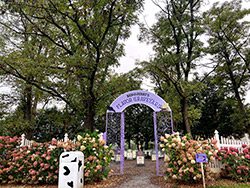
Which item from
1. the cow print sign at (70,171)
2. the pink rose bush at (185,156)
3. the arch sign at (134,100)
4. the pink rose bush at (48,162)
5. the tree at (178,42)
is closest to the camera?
the cow print sign at (70,171)

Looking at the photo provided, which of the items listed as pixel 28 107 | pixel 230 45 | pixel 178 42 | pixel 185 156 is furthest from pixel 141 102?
pixel 230 45

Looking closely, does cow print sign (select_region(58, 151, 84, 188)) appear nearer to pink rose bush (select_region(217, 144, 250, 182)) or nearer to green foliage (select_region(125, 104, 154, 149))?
pink rose bush (select_region(217, 144, 250, 182))

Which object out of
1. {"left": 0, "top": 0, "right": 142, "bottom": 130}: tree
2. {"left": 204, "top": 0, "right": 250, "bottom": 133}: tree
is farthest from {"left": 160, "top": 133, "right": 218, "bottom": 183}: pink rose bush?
{"left": 204, "top": 0, "right": 250, "bottom": 133}: tree

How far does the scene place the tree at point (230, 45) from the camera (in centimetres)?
1340

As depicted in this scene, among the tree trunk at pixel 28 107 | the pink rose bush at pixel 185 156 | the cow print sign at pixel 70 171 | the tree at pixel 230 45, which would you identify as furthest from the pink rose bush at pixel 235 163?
the tree trunk at pixel 28 107

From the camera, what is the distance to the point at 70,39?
9617 mm

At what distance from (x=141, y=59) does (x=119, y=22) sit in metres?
3.01

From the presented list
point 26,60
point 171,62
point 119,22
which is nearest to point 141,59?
point 171,62

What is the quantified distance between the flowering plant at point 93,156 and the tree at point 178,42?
6.28 m

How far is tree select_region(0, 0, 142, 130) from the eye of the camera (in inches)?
299

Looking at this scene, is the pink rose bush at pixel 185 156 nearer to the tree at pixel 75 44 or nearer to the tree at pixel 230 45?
the tree at pixel 75 44

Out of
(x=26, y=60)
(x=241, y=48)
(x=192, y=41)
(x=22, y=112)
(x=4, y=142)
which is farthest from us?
(x=241, y=48)

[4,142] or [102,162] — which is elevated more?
[4,142]

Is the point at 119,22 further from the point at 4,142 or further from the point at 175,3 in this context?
the point at 4,142
